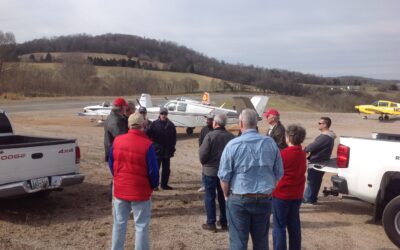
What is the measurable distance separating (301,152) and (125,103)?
316 cm

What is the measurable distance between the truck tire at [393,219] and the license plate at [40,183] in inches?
195

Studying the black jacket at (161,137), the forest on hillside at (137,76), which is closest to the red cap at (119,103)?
the black jacket at (161,137)

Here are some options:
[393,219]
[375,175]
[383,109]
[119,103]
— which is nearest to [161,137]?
[119,103]

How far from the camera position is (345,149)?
263 inches

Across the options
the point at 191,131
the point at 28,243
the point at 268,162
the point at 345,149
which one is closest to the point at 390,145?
the point at 345,149

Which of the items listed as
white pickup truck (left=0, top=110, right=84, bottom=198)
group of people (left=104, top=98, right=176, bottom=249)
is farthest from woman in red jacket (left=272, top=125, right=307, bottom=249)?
white pickup truck (left=0, top=110, right=84, bottom=198)

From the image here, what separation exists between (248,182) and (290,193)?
117 cm

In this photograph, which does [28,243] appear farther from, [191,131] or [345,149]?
[191,131]

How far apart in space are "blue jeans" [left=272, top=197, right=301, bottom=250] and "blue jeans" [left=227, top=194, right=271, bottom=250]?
35.0 inches

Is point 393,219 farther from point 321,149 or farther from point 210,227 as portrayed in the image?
point 210,227

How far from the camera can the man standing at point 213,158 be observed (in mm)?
6094

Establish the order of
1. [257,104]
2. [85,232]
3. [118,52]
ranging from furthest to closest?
1. [118,52]
2. [257,104]
3. [85,232]

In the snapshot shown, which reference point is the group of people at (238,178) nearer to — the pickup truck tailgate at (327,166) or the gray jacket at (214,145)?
the gray jacket at (214,145)

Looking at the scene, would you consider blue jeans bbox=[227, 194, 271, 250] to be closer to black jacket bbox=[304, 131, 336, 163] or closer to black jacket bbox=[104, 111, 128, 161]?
black jacket bbox=[104, 111, 128, 161]
